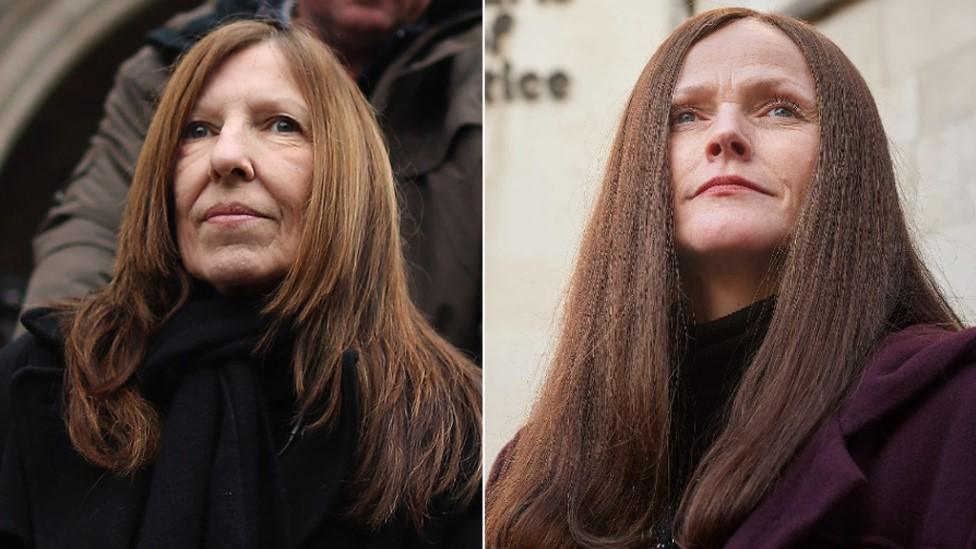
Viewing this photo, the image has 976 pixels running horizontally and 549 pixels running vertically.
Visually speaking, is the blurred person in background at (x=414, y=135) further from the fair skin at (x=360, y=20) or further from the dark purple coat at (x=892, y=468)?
the dark purple coat at (x=892, y=468)

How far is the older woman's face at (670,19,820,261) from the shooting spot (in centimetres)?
187

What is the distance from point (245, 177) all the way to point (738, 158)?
2.39 feet

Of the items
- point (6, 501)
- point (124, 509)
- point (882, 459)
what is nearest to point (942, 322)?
point (882, 459)

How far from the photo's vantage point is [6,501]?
1.96 m

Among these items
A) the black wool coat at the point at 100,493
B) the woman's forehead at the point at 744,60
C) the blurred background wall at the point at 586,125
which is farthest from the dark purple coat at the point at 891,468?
the black wool coat at the point at 100,493

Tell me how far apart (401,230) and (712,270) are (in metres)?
0.53

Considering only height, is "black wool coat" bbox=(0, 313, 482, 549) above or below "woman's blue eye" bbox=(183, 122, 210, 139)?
below

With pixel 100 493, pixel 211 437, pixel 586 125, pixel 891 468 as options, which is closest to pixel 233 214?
pixel 211 437

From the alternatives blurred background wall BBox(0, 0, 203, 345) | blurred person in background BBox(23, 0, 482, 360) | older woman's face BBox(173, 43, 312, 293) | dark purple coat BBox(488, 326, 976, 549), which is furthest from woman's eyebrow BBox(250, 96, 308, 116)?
dark purple coat BBox(488, 326, 976, 549)

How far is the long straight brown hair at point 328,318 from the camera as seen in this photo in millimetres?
2041

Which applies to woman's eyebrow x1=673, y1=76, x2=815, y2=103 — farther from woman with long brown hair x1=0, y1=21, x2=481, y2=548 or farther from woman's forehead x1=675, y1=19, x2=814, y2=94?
woman with long brown hair x1=0, y1=21, x2=481, y2=548

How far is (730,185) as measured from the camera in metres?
1.87

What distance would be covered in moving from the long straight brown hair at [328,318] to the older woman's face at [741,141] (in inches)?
18.4

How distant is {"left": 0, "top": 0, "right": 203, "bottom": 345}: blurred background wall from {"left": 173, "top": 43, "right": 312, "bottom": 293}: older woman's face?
15.4 inches
